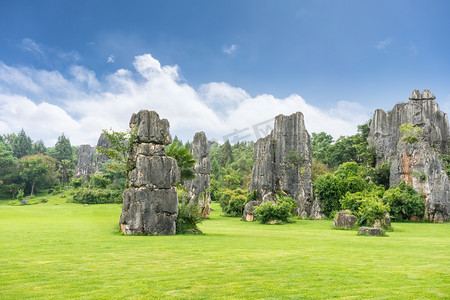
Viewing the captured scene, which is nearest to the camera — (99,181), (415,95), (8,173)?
A: (415,95)

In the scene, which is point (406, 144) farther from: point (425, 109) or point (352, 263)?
point (352, 263)

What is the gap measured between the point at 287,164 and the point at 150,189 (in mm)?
25353

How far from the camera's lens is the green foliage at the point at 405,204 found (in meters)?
29.9

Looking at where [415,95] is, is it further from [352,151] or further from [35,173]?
[35,173]

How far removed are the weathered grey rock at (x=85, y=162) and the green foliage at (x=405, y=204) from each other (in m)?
66.7

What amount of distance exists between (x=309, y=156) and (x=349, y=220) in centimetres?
1822

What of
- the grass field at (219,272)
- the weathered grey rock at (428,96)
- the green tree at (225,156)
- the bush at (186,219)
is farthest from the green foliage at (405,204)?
the green tree at (225,156)

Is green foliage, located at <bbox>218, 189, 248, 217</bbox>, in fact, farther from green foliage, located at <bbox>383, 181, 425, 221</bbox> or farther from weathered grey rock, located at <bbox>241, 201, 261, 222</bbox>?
green foliage, located at <bbox>383, 181, 425, 221</bbox>

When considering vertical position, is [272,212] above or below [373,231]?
above

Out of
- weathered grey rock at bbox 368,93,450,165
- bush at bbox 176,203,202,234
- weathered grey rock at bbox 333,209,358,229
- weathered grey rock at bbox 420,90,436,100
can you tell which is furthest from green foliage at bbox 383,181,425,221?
weathered grey rock at bbox 420,90,436,100

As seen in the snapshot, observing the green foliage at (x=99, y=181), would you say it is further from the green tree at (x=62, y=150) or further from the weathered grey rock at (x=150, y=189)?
the weathered grey rock at (x=150, y=189)

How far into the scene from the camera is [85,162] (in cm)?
8300

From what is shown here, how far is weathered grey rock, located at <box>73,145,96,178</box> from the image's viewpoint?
264 feet

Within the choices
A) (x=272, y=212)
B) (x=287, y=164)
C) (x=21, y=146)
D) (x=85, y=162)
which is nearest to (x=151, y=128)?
(x=272, y=212)
